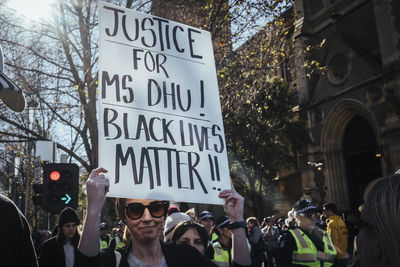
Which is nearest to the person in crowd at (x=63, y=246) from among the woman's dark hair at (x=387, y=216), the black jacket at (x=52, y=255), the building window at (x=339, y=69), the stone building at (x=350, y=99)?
the black jacket at (x=52, y=255)

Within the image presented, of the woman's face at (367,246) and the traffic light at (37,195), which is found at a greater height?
the traffic light at (37,195)

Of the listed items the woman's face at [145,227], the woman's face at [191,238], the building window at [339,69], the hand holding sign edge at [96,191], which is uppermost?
the building window at [339,69]

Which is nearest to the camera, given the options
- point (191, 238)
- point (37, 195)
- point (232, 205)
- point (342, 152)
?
point (232, 205)

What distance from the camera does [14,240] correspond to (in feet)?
4.70

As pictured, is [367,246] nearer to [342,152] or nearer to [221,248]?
[221,248]

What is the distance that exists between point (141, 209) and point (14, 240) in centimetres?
92

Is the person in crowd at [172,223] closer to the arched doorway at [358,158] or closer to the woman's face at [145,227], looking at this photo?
the woman's face at [145,227]

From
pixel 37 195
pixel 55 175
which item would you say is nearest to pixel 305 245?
pixel 55 175

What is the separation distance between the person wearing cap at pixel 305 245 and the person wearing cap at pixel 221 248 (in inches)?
28.9

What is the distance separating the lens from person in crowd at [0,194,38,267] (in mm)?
1394

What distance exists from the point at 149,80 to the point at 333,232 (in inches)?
242

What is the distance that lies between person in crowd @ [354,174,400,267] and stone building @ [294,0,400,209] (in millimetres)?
16382

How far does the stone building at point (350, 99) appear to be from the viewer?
16812 mm

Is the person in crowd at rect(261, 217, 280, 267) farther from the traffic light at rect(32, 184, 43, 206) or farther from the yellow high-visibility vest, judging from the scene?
the yellow high-visibility vest
